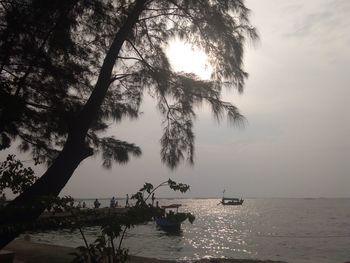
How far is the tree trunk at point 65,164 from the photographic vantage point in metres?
5.46

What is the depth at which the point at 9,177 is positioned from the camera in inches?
206

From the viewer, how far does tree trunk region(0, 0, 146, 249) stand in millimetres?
5465

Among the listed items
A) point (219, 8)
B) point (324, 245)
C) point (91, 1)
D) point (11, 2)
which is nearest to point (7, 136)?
point (11, 2)

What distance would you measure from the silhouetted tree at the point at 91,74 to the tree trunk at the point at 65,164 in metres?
0.01

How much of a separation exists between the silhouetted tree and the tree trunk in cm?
1

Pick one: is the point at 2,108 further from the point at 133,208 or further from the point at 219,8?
the point at 219,8

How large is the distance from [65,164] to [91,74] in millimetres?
1759

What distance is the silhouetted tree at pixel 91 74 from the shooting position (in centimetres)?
588

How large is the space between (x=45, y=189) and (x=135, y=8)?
3.00 meters

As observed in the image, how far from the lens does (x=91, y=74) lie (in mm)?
6938

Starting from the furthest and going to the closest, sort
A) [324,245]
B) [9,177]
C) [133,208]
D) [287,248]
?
[324,245], [287,248], [9,177], [133,208]

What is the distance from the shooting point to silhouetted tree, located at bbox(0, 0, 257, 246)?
231 inches

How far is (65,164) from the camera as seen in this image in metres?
5.90

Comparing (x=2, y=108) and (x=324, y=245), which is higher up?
(x=2, y=108)
